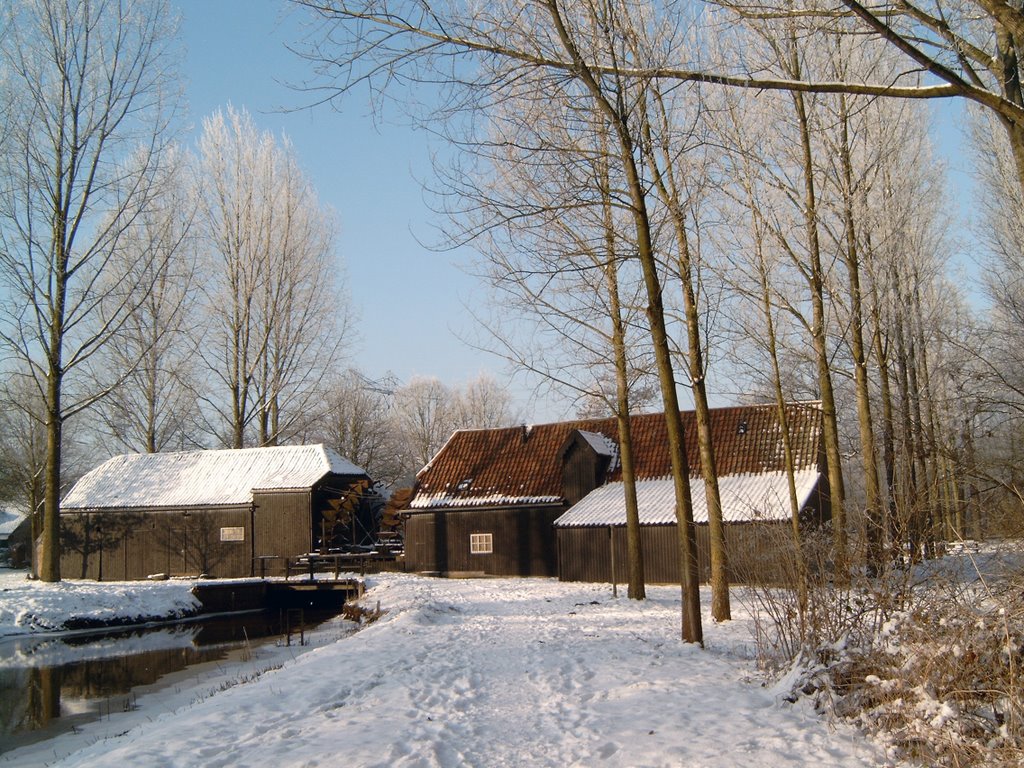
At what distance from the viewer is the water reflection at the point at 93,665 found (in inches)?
437

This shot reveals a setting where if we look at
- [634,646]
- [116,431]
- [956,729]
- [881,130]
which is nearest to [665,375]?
[634,646]

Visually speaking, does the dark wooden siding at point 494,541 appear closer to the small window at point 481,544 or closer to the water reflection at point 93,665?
the small window at point 481,544

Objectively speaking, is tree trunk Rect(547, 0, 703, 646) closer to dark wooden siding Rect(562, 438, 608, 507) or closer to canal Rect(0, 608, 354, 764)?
canal Rect(0, 608, 354, 764)

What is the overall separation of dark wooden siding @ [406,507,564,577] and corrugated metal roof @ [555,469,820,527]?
1931mm

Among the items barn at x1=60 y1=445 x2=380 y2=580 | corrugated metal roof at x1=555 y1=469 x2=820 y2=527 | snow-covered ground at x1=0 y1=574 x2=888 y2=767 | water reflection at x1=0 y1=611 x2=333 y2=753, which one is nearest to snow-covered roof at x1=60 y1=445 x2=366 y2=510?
barn at x1=60 y1=445 x2=380 y2=580

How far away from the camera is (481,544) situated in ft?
94.4

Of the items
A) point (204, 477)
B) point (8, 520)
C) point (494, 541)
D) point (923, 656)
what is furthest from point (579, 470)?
point (8, 520)

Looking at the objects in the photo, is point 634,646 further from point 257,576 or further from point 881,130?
point 257,576

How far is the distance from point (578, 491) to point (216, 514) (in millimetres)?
15074

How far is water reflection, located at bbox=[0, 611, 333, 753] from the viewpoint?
11.1m

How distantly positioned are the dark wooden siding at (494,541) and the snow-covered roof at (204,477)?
543cm

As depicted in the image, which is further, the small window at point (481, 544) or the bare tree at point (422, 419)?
the bare tree at point (422, 419)

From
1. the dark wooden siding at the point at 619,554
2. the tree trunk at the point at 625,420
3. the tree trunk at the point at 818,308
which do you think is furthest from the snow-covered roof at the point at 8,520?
the tree trunk at the point at 818,308

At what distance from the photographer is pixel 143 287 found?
23.2 meters
